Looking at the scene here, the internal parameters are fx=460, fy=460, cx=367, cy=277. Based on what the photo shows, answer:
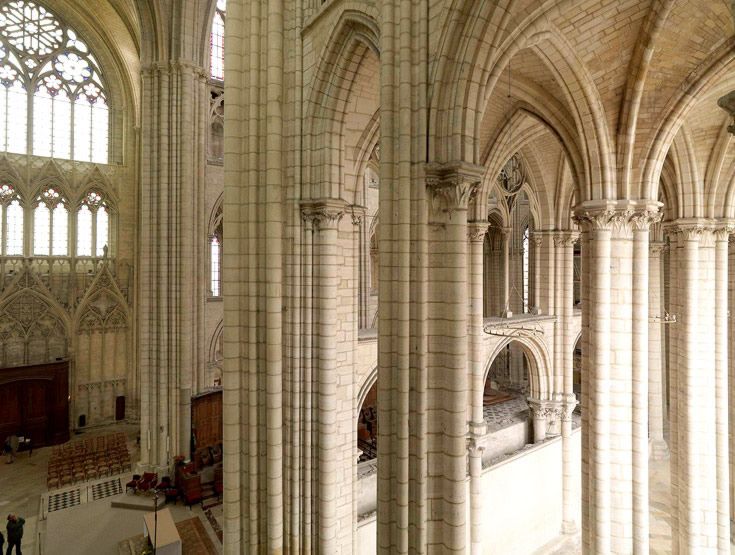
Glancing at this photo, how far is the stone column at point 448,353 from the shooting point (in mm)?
4793

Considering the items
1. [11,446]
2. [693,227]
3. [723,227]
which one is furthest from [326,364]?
[11,446]

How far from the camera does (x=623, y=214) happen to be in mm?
8008

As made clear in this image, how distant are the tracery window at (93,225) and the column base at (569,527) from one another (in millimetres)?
18341

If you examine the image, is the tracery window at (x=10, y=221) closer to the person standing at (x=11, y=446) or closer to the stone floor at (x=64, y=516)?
the person standing at (x=11, y=446)

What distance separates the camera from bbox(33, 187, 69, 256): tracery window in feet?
54.8

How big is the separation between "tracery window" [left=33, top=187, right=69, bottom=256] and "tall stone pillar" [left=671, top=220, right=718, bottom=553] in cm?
1963

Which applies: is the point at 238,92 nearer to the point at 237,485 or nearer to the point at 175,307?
the point at 237,485

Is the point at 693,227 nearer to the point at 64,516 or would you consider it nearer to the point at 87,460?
the point at 64,516

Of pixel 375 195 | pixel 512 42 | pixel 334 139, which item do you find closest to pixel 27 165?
pixel 375 195

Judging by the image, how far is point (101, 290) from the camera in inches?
700

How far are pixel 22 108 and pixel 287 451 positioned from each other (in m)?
17.0

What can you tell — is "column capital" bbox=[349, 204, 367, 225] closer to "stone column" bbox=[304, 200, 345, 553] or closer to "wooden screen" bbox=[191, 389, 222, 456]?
"stone column" bbox=[304, 200, 345, 553]

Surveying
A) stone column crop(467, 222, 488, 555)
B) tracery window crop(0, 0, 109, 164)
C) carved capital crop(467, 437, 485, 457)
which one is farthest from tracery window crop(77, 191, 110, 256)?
carved capital crop(467, 437, 485, 457)

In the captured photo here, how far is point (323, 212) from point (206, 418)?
403 inches
